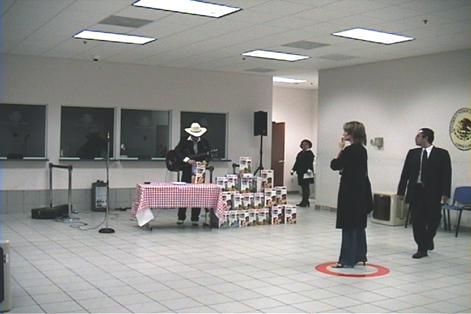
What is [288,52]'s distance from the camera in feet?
33.3

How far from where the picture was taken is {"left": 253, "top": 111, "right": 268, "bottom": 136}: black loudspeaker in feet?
42.3

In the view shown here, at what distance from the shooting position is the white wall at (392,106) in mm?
9625

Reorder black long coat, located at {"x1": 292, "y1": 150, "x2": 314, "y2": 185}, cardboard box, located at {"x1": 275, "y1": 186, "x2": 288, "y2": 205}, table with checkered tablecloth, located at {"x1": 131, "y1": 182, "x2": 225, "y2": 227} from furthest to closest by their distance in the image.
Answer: black long coat, located at {"x1": 292, "y1": 150, "x2": 314, "y2": 185}
cardboard box, located at {"x1": 275, "y1": 186, "x2": 288, "y2": 205}
table with checkered tablecloth, located at {"x1": 131, "y1": 182, "x2": 225, "y2": 227}

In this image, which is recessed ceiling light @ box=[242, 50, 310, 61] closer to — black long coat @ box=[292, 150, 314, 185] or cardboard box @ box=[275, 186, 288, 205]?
cardboard box @ box=[275, 186, 288, 205]

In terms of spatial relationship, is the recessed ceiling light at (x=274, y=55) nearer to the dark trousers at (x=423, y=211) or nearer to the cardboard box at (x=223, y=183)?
the cardboard box at (x=223, y=183)

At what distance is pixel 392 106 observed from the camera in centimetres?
1080

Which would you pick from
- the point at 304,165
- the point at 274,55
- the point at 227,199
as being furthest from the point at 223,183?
the point at 304,165

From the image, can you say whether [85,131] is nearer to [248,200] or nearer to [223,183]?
[223,183]

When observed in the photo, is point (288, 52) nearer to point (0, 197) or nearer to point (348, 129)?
point (348, 129)

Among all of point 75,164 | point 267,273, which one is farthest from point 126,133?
point 267,273

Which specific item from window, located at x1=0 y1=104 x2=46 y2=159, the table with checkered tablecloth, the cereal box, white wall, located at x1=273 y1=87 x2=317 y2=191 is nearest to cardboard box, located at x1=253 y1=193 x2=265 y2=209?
the cereal box

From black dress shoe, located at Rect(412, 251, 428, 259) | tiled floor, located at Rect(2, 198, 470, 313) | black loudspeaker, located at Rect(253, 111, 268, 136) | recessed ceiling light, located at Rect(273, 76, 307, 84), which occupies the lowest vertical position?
tiled floor, located at Rect(2, 198, 470, 313)

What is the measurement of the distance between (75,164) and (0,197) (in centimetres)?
150

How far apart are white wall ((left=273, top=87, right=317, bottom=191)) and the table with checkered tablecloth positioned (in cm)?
782
